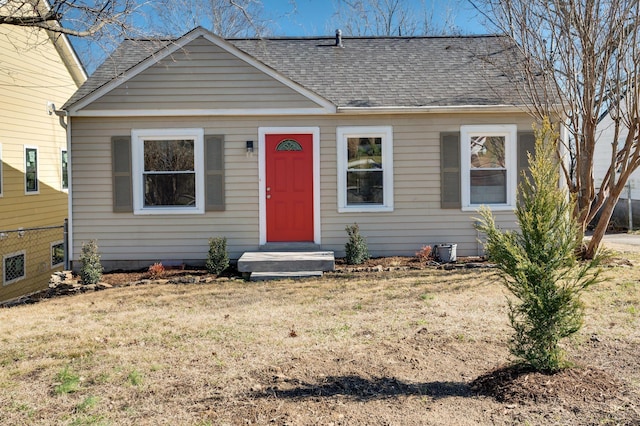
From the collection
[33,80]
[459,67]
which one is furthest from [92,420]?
[33,80]

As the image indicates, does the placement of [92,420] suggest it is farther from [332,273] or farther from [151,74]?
[151,74]

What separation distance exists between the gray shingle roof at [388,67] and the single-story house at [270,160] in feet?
0.26

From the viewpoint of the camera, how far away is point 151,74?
1009 cm

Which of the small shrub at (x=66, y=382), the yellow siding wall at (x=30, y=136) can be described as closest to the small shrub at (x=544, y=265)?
the small shrub at (x=66, y=382)

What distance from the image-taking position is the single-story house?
10109 millimetres

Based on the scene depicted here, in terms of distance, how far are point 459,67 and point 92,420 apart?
9.73 metres

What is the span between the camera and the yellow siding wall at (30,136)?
13.1 m

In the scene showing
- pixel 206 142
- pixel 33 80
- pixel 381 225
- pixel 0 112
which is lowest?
pixel 381 225

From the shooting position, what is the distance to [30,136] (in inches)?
557

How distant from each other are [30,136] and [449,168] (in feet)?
33.7

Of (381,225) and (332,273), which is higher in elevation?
(381,225)

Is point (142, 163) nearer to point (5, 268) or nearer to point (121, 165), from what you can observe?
point (121, 165)

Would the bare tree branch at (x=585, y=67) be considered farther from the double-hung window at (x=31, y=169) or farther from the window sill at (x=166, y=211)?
the double-hung window at (x=31, y=169)

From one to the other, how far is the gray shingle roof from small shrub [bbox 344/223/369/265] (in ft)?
7.43
